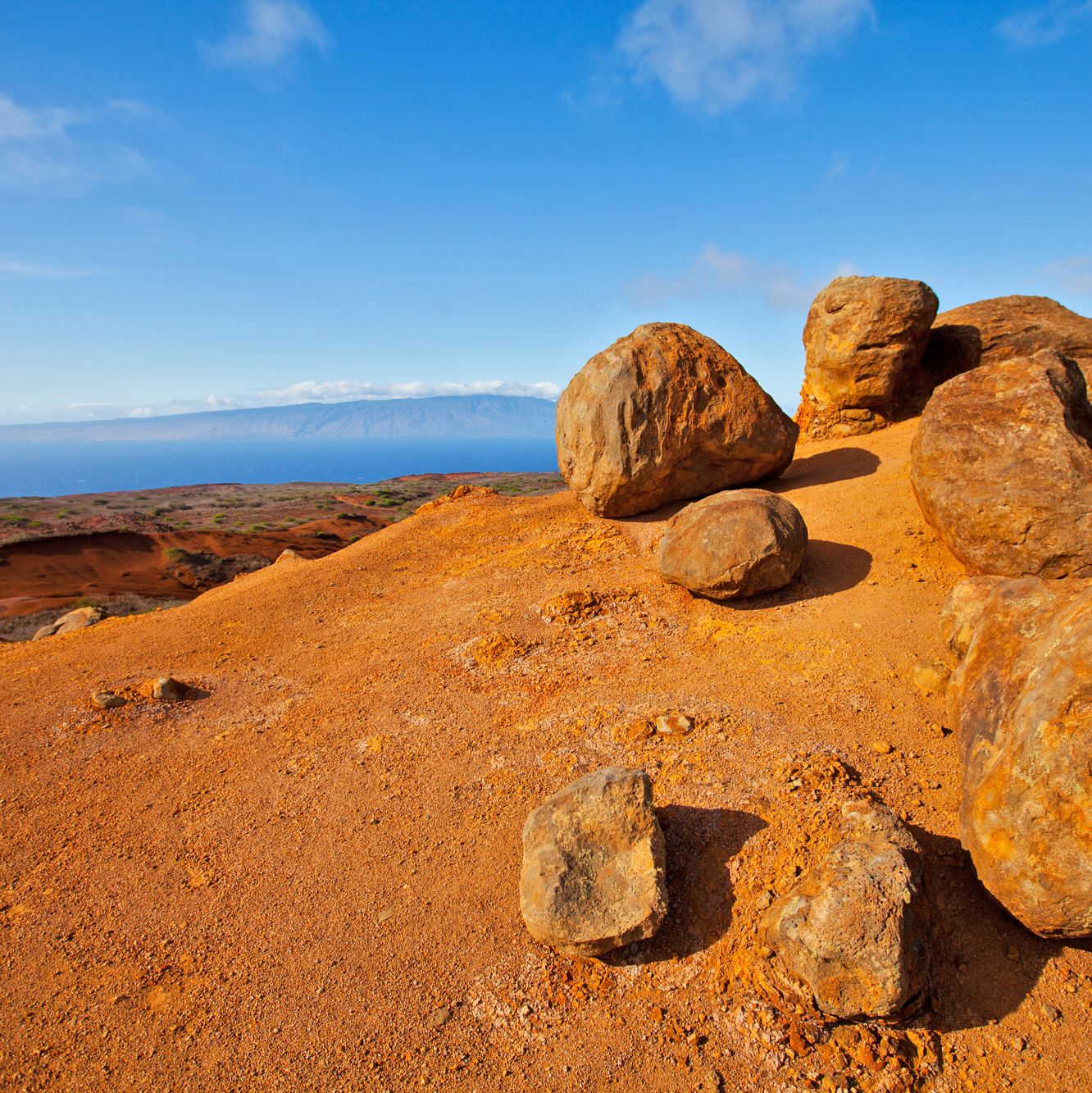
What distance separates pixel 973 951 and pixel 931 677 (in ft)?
9.31

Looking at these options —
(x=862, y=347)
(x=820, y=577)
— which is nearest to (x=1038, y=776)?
(x=820, y=577)

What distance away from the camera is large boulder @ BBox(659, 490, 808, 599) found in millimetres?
8812

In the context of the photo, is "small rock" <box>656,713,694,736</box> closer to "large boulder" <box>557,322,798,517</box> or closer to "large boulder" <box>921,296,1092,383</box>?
"large boulder" <box>557,322,798,517</box>

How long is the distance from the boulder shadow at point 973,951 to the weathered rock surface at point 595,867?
190 cm

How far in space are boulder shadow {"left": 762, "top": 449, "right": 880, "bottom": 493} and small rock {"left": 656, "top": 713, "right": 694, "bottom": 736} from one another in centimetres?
663

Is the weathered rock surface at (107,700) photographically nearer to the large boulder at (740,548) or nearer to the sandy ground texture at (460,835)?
the sandy ground texture at (460,835)

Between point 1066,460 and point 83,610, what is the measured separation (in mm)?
16282

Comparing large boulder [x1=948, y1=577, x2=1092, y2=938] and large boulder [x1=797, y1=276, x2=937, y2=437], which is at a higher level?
large boulder [x1=797, y1=276, x2=937, y2=437]

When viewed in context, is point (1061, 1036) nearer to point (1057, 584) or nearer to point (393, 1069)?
point (1057, 584)

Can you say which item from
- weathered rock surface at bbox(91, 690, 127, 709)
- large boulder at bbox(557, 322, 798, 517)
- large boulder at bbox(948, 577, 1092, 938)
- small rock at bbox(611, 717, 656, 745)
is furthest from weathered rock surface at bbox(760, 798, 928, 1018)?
weathered rock surface at bbox(91, 690, 127, 709)

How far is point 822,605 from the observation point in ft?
29.1

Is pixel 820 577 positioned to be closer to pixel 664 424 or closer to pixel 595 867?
pixel 664 424

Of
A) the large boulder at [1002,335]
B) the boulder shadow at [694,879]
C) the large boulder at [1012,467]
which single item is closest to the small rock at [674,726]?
the boulder shadow at [694,879]

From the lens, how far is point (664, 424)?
11555mm
